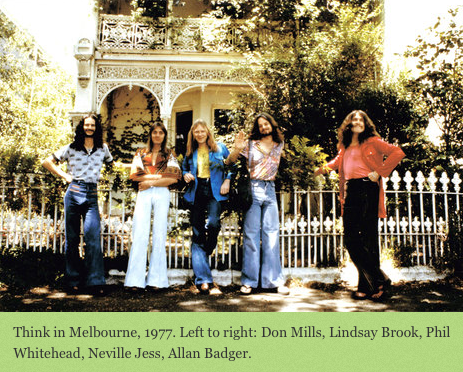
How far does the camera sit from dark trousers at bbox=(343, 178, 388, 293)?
3783 mm

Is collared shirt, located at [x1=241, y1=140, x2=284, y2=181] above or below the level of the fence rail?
above

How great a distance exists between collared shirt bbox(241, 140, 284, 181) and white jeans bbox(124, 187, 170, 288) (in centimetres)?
106

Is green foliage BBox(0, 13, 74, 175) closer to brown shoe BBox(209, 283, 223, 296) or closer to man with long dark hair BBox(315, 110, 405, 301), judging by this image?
brown shoe BBox(209, 283, 223, 296)

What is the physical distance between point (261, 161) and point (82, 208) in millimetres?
2065

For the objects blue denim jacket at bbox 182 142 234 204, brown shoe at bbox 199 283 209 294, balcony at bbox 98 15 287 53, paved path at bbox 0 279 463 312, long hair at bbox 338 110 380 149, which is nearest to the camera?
paved path at bbox 0 279 463 312

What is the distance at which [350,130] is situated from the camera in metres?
4.05

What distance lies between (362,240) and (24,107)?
12.5 m

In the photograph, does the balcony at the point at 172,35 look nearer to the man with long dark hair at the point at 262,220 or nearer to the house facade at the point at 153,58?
the house facade at the point at 153,58

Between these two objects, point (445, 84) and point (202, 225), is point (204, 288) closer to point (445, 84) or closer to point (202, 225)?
point (202, 225)

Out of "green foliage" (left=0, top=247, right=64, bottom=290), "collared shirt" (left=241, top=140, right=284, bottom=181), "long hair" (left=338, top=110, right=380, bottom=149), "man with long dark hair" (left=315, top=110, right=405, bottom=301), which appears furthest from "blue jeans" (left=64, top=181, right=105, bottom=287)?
"long hair" (left=338, top=110, right=380, bottom=149)

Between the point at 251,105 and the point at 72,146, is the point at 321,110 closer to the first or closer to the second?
the point at 251,105

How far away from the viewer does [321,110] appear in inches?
233

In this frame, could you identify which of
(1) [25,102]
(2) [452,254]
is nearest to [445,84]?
(2) [452,254]

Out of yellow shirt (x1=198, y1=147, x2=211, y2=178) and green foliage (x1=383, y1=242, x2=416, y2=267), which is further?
green foliage (x1=383, y1=242, x2=416, y2=267)
